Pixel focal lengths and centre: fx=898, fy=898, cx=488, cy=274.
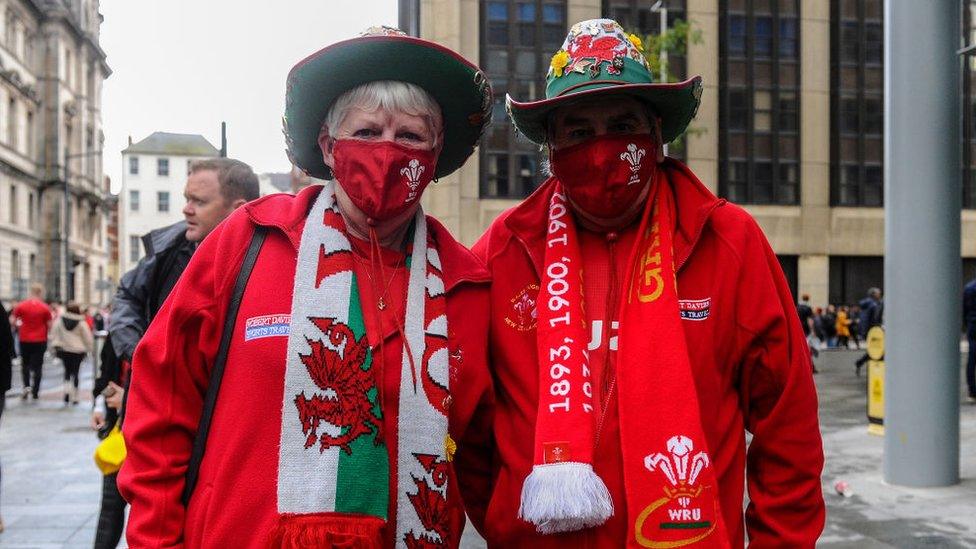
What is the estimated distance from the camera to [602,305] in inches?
95.2

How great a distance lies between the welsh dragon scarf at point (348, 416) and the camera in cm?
198

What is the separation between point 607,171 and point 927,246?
5.27m

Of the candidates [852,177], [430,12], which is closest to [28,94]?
[430,12]

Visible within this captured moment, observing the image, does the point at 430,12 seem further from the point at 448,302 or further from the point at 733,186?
the point at 448,302

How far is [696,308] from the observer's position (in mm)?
2320

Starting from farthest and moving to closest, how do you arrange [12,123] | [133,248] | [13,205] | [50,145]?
1. [133,248]
2. [50,145]
3. [12,123]
4. [13,205]

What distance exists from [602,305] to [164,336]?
1.11m

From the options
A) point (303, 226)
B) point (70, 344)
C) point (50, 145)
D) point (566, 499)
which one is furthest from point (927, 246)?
point (50, 145)

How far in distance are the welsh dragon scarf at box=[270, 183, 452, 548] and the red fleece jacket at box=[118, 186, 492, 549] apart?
4cm

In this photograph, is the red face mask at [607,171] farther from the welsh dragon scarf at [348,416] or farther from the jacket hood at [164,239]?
the jacket hood at [164,239]

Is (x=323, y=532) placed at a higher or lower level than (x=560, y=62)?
lower

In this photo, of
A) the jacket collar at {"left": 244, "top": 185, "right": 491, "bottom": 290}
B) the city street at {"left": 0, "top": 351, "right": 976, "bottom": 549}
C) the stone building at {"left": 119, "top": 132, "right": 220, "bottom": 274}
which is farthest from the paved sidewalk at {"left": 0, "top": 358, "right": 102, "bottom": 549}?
the stone building at {"left": 119, "top": 132, "right": 220, "bottom": 274}

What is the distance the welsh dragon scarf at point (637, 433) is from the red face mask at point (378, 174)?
0.49 meters

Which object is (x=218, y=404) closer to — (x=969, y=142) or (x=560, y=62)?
(x=560, y=62)
